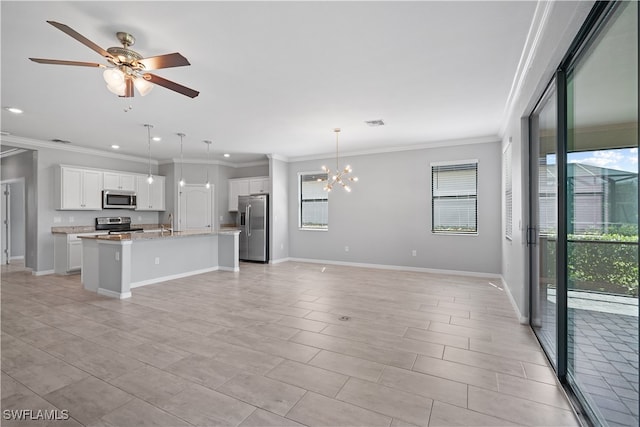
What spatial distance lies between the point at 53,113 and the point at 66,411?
436cm

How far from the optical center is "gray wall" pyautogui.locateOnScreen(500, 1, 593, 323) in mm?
1919

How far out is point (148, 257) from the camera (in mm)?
5379

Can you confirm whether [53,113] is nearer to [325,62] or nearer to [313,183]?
[325,62]

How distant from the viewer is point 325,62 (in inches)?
119

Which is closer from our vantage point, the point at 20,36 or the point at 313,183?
the point at 20,36

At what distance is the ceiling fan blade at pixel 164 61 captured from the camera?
2.27 metres

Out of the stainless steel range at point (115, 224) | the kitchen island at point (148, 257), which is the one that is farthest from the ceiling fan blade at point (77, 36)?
the stainless steel range at point (115, 224)

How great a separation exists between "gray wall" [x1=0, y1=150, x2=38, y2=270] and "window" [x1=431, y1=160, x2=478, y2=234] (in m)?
8.20

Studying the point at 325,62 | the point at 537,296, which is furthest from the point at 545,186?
the point at 325,62

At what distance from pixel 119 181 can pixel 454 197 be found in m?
7.66

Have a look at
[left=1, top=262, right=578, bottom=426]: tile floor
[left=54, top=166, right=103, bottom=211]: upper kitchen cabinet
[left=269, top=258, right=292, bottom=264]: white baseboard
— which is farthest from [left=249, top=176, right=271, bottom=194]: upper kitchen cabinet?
[left=1, top=262, right=578, bottom=426]: tile floor

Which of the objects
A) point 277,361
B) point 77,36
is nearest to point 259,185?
point 277,361

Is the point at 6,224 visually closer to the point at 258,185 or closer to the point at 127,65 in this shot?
the point at 258,185

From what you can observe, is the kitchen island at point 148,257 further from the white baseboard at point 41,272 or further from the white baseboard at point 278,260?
the white baseboard at point 41,272
